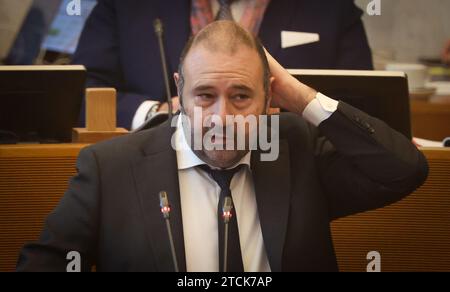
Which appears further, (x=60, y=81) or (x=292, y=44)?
(x=292, y=44)

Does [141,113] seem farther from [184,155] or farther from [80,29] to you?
[80,29]

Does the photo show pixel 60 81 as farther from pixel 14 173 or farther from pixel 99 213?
pixel 99 213

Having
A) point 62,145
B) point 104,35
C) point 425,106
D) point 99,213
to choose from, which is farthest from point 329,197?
point 425,106

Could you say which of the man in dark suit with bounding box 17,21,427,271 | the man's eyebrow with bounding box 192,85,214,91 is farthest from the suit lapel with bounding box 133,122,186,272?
the man's eyebrow with bounding box 192,85,214,91

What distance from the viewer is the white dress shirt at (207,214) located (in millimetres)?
1759

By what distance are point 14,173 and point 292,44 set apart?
1201 millimetres

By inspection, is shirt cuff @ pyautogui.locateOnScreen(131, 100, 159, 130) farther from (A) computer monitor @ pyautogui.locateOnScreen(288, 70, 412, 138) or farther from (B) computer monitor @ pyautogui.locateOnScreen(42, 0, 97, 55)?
(B) computer monitor @ pyautogui.locateOnScreen(42, 0, 97, 55)

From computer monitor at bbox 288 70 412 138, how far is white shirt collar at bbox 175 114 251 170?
1.69 feet

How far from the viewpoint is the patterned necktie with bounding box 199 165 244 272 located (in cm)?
175

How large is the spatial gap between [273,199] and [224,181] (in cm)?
11

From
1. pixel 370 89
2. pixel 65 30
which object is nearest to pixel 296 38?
pixel 370 89

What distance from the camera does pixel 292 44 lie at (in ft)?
9.93

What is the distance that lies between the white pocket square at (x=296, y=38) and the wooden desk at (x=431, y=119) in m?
0.80

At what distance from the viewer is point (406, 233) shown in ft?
7.91
